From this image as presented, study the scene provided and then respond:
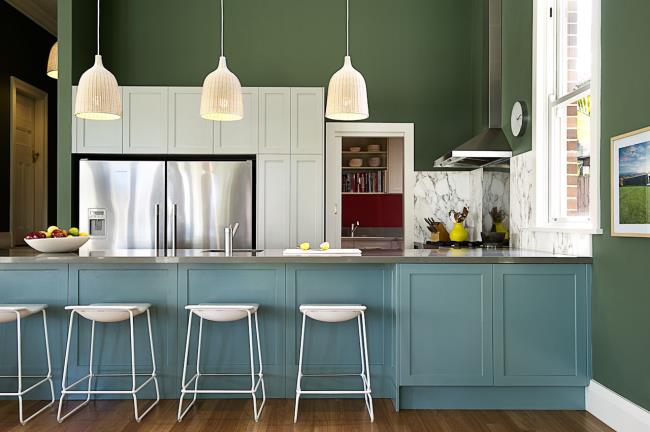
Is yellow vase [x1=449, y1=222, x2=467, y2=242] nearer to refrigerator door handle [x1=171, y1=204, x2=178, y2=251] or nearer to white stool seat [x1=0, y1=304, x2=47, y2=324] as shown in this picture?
refrigerator door handle [x1=171, y1=204, x2=178, y2=251]

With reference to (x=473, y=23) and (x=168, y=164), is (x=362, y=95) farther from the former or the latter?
(x=473, y=23)

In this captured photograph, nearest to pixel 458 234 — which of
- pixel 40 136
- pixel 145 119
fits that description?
pixel 145 119

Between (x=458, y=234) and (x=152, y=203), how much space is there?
9.29 feet

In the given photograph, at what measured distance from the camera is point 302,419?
334 cm

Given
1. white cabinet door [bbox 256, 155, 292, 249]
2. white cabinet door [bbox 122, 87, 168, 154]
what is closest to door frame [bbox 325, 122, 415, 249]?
white cabinet door [bbox 256, 155, 292, 249]

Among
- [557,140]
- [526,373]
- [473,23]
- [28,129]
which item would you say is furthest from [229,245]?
[28,129]

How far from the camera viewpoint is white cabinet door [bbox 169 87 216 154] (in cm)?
535

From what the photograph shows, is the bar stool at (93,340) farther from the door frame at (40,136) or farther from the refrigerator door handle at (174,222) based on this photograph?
the door frame at (40,136)

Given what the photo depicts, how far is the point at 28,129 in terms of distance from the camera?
6887 mm

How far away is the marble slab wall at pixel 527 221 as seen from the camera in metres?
3.82

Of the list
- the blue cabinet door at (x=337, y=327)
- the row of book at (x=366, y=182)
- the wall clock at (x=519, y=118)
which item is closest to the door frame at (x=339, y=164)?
the wall clock at (x=519, y=118)

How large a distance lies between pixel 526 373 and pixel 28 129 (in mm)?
6075

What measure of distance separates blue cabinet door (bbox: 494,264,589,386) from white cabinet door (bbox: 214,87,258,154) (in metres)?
2.72

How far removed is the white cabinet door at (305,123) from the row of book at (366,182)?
8.83 feet
